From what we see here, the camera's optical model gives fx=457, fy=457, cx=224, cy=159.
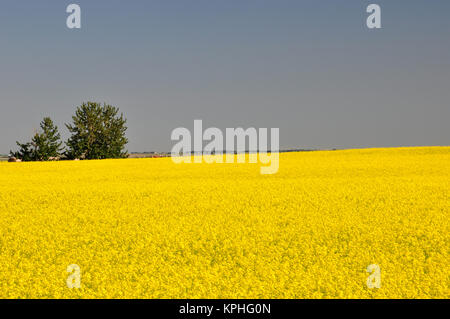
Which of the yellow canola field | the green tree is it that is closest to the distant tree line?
the green tree

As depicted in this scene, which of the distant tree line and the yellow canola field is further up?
the distant tree line

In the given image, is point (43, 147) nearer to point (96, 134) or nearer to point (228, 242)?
point (96, 134)

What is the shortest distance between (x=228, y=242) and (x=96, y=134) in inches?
3065

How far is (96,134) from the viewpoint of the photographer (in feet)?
271

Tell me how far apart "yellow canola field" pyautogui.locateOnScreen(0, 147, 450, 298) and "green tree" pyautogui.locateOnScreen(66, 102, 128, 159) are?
206 ft

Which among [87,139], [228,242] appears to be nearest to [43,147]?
[87,139]

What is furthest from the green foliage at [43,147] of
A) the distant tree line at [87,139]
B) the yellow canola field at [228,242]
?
the yellow canola field at [228,242]

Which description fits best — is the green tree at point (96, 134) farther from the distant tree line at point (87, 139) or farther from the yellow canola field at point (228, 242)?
the yellow canola field at point (228, 242)

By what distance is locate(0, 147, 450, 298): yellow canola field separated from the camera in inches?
237

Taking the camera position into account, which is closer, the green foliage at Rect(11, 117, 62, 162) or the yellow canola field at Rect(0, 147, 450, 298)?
the yellow canola field at Rect(0, 147, 450, 298)

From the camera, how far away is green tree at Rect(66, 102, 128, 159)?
77438 millimetres

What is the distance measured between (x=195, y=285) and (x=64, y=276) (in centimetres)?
195

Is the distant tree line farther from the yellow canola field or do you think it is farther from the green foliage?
the yellow canola field

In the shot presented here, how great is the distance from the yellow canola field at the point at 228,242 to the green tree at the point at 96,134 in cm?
6287
